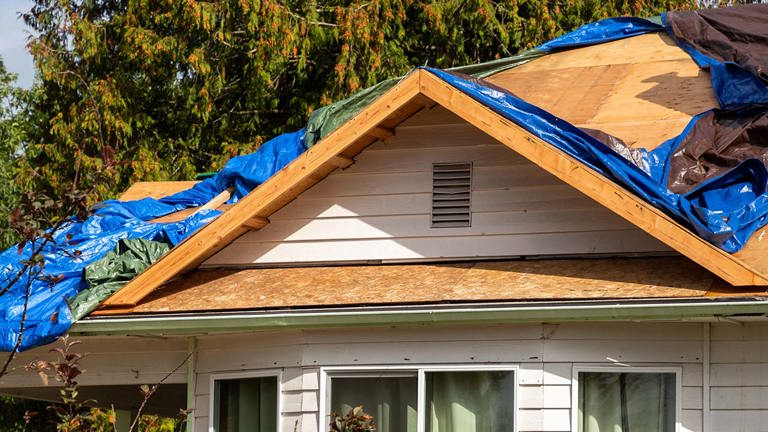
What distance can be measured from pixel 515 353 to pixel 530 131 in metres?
1.73

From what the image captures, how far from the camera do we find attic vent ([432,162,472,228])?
36.9 feet

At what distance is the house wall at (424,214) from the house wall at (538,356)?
87 cm

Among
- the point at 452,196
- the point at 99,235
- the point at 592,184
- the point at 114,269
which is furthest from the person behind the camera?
the point at 99,235

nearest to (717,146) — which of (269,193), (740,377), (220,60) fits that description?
(740,377)

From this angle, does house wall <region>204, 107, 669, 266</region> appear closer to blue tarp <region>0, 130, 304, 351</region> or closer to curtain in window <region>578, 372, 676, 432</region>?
blue tarp <region>0, 130, 304, 351</region>

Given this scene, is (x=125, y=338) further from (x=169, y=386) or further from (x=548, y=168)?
(x=548, y=168)

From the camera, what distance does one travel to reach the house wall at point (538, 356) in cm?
982

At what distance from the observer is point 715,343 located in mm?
9938

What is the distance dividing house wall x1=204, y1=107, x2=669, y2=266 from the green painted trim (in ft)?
3.47

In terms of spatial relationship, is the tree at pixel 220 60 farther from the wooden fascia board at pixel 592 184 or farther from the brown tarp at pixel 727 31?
the wooden fascia board at pixel 592 184

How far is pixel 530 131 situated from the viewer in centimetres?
1030

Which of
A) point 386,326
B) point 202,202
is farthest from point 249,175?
point 386,326

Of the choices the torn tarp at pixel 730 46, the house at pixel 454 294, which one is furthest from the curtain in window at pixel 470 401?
the torn tarp at pixel 730 46

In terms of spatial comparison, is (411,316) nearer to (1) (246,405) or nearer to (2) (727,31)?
(1) (246,405)
